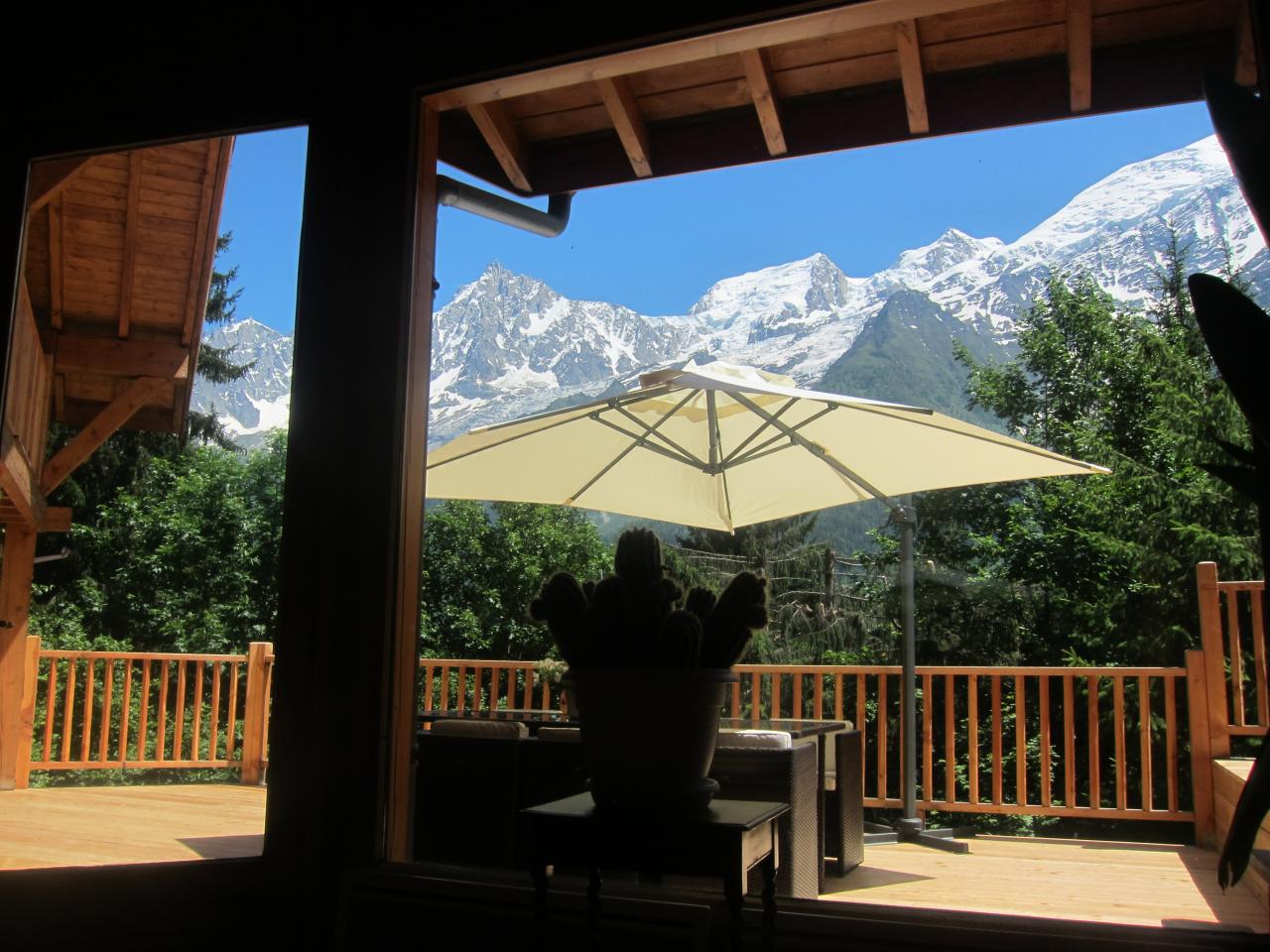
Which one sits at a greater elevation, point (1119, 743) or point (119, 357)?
point (119, 357)

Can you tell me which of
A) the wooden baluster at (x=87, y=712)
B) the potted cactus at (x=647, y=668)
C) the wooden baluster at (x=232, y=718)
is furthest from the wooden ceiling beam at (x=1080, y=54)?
the wooden baluster at (x=87, y=712)

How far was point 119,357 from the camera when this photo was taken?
4164 mm

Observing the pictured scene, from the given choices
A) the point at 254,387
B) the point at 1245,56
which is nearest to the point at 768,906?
the point at 254,387

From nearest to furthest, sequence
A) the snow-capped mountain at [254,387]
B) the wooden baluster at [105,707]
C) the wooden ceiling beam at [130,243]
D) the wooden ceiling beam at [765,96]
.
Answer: the snow-capped mountain at [254,387] < the wooden ceiling beam at [765,96] < the wooden baluster at [105,707] < the wooden ceiling beam at [130,243]

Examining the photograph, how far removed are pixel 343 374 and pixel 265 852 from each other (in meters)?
0.92

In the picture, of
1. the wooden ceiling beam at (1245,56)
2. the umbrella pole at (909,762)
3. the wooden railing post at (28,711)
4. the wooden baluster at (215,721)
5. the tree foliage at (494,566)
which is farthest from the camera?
the tree foliage at (494,566)

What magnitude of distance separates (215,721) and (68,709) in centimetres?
92

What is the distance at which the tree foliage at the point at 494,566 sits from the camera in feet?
19.7

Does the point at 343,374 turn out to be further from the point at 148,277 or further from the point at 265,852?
the point at 148,277

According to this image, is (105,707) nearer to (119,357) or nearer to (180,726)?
(180,726)

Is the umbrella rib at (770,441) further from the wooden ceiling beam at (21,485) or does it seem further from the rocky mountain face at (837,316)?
the wooden ceiling beam at (21,485)

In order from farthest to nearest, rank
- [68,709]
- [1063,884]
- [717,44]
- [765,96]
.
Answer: [68,709] → [1063,884] → [765,96] → [717,44]

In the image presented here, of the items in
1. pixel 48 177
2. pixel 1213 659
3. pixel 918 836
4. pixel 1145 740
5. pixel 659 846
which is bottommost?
pixel 918 836

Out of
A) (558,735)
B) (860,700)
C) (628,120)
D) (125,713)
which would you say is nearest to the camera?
(628,120)
